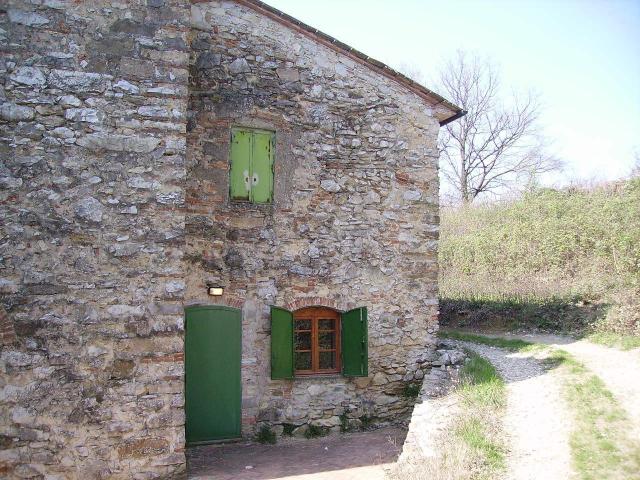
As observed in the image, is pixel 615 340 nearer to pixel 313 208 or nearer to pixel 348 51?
pixel 313 208

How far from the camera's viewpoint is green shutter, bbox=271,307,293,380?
8078mm

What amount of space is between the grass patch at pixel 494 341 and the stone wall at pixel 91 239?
21.9ft

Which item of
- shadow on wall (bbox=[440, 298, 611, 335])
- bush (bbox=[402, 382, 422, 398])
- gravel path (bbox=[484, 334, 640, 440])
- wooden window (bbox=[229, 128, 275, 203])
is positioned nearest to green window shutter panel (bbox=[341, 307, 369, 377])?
bush (bbox=[402, 382, 422, 398])

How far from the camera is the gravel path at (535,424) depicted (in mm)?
5168

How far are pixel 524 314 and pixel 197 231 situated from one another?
816 cm

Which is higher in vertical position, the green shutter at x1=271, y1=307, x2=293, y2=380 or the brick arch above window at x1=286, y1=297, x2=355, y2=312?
the brick arch above window at x1=286, y1=297, x2=355, y2=312

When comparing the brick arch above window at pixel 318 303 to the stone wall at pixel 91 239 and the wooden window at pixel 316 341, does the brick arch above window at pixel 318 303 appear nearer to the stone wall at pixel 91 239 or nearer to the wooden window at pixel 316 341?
the wooden window at pixel 316 341

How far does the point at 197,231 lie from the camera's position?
25.8 feet

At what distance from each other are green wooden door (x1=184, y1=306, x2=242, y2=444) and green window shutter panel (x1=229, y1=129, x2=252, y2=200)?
1808 mm

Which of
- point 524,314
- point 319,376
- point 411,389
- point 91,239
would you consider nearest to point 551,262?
point 524,314

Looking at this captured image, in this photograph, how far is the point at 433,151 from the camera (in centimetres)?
916

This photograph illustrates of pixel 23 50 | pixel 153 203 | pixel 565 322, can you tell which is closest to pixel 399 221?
pixel 153 203

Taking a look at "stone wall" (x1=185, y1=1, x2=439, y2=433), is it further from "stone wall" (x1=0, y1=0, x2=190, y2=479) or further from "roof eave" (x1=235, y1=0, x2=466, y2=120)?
"stone wall" (x1=0, y1=0, x2=190, y2=479)

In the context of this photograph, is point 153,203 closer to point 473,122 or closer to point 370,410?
point 370,410
